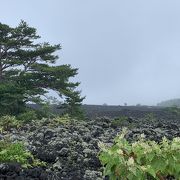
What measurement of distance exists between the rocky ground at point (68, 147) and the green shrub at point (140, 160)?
4.21 meters

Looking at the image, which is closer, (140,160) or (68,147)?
(140,160)

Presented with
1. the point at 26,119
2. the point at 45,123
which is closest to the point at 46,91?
the point at 26,119

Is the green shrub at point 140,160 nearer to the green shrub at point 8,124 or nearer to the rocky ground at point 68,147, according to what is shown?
the rocky ground at point 68,147

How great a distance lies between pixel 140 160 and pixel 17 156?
575 centimetres

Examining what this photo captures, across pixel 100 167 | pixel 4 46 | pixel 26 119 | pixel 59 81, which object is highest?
pixel 4 46

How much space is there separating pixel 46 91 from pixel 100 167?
21637 mm

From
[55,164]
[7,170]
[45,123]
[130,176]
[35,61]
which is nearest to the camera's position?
[130,176]

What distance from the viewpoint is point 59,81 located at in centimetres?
3403

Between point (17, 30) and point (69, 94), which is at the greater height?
point (17, 30)

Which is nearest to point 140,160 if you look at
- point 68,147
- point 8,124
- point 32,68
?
point 68,147

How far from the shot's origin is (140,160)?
7.04 m

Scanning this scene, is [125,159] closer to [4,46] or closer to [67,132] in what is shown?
[67,132]

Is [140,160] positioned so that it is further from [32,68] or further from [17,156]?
[32,68]

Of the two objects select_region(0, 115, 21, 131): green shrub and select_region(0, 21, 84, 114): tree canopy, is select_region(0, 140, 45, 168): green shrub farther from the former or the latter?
select_region(0, 21, 84, 114): tree canopy
